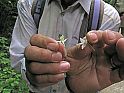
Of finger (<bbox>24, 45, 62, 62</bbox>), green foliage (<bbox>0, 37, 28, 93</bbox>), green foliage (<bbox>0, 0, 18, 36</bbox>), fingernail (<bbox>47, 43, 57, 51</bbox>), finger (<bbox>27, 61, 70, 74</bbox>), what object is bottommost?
green foliage (<bbox>0, 37, 28, 93</bbox>)

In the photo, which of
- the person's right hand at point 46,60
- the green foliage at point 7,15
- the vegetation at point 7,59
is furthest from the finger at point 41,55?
the green foliage at point 7,15

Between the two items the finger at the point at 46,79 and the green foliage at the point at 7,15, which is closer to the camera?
the finger at the point at 46,79

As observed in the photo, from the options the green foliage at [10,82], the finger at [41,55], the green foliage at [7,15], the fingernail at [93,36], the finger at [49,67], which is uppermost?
the fingernail at [93,36]

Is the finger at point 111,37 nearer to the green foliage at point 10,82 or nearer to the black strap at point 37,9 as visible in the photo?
the black strap at point 37,9

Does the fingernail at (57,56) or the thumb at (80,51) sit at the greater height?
the fingernail at (57,56)

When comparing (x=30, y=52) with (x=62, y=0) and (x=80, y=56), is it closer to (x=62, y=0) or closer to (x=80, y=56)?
(x=80, y=56)

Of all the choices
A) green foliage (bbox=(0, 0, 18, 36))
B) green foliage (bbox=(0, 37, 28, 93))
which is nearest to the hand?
green foliage (bbox=(0, 37, 28, 93))

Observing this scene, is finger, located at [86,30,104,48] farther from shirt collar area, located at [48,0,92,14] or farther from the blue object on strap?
shirt collar area, located at [48,0,92,14]

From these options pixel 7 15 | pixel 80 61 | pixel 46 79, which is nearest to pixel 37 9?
pixel 80 61
